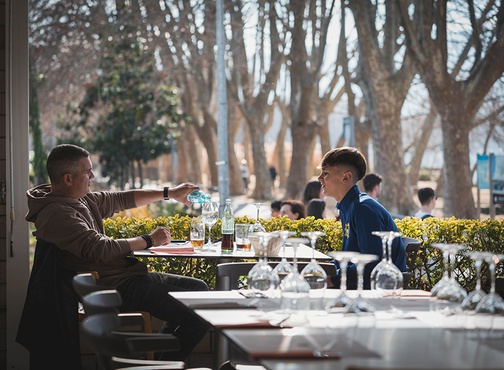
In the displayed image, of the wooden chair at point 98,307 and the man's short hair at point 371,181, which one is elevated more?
the man's short hair at point 371,181

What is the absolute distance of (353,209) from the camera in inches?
266

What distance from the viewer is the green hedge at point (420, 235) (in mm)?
9125

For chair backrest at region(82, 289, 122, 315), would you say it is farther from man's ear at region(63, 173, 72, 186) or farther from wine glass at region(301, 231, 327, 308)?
man's ear at region(63, 173, 72, 186)

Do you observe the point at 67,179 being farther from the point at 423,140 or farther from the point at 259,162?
the point at 423,140

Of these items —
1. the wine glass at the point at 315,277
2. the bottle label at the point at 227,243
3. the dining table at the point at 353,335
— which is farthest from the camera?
the bottle label at the point at 227,243

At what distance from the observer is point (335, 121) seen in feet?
249

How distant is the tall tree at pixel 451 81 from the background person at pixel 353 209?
37.4ft

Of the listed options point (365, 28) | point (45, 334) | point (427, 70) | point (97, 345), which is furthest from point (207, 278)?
point (365, 28)

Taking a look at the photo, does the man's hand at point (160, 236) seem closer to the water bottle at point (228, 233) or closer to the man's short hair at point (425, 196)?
the water bottle at point (228, 233)

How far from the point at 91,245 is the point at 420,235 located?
3.78 metres

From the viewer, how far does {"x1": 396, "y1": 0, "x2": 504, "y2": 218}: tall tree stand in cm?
Result: 1817

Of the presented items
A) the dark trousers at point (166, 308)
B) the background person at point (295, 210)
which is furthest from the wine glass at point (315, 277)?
the background person at point (295, 210)

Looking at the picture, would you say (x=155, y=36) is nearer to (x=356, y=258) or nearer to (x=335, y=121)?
(x=356, y=258)

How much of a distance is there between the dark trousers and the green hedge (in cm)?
201
